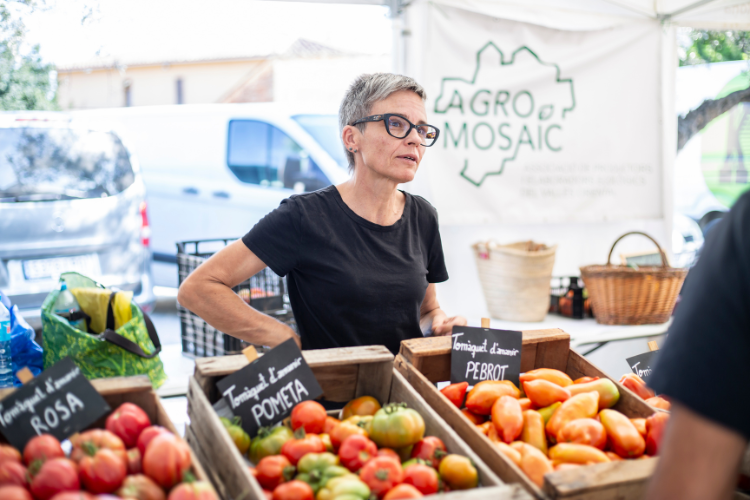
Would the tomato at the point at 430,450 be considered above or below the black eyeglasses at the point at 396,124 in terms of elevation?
below

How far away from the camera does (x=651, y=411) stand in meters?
1.27

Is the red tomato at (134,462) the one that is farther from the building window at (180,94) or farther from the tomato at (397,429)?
the building window at (180,94)

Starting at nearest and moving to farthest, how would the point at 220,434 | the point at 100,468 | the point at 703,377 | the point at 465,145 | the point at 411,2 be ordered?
the point at 703,377
the point at 100,468
the point at 220,434
the point at 411,2
the point at 465,145

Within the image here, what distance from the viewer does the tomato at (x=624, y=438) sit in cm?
112

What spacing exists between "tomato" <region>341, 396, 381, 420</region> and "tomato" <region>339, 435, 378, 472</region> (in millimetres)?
202

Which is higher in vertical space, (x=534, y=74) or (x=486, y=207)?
(x=534, y=74)

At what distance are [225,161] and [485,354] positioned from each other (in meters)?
3.98

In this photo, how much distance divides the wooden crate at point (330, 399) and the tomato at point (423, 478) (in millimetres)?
75

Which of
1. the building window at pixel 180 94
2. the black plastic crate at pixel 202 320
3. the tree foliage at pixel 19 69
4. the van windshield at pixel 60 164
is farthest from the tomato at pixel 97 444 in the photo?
the building window at pixel 180 94

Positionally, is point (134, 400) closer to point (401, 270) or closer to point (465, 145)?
point (401, 270)

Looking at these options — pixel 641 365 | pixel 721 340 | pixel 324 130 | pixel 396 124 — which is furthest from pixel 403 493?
pixel 324 130

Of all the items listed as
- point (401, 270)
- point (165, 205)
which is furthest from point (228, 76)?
point (401, 270)

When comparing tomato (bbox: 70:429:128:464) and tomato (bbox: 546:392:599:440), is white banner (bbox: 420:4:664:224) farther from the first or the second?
tomato (bbox: 70:429:128:464)

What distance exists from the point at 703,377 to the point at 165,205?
511 cm
